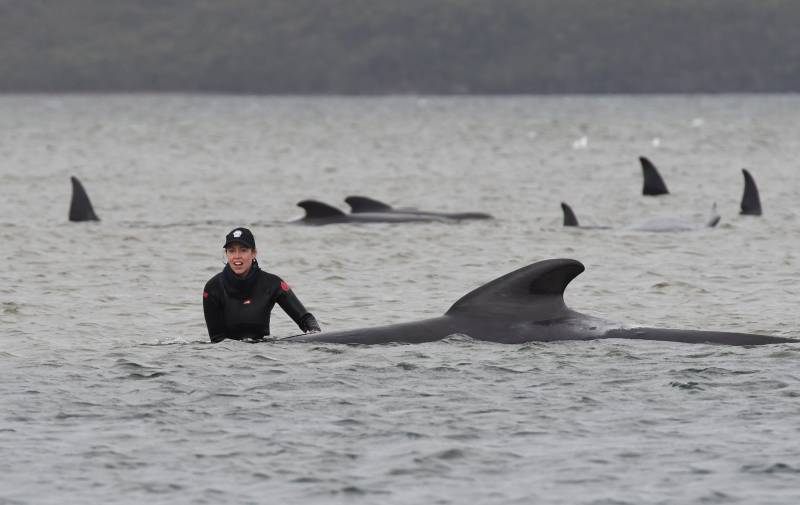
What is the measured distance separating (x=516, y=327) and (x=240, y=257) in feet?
9.04

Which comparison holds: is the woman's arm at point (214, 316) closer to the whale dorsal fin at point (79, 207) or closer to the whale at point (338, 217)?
the whale at point (338, 217)

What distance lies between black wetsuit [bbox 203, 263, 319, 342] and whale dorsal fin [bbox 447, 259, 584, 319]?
1.61 m

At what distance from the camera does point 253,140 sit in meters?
93.4

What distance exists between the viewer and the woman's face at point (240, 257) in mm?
16812

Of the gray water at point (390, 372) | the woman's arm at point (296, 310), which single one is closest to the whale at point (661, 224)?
the gray water at point (390, 372)

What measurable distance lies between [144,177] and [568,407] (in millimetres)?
42760

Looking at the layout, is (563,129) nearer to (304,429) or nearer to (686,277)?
(686,277)

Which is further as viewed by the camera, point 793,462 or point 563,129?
point 563,129

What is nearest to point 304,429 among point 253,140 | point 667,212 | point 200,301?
point 200,301

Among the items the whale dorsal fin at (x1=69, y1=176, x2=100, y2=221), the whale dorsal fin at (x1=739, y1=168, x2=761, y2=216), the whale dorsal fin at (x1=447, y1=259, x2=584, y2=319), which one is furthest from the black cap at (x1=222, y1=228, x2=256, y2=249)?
the whale dorsal fin at (x1=739, y1=168, x2=761, y2=216)

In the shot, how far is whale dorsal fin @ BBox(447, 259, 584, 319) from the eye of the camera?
53.7 ft

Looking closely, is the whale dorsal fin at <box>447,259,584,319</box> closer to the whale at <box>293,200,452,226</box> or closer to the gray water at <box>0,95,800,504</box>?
the gray water at <box>0,95,800,504</box>

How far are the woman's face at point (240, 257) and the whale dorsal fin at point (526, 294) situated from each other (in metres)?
2.06

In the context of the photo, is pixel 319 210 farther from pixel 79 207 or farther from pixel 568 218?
pixel 79 207
